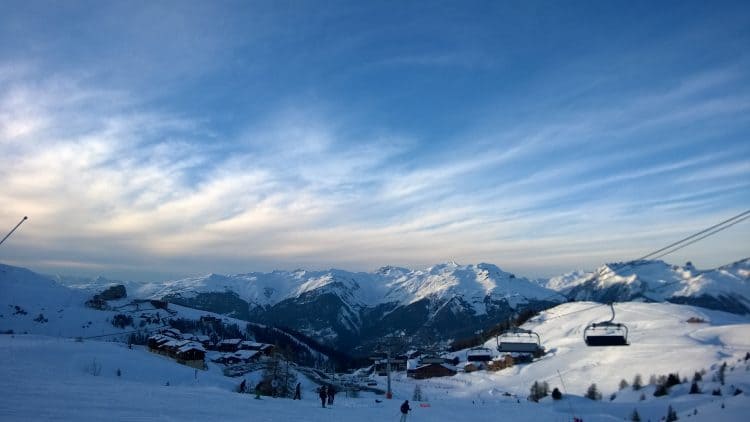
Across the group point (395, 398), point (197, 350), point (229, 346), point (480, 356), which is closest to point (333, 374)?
point (197, 350)

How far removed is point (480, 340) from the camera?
541 ft

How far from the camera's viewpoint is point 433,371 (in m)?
110

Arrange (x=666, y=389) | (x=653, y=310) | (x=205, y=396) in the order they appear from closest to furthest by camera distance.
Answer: (x=205, y=396) → (x=666, y=389) → (x=653, y=310)

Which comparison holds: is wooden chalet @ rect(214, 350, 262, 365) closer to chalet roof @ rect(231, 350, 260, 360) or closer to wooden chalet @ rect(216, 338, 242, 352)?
chalet roof @ rect(231, 350, 260, 360)

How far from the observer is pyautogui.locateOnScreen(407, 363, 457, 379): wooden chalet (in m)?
108

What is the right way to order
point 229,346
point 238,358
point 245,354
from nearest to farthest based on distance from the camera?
point 238,358
point 245,354
point 229,346

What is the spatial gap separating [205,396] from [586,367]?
61051 mm

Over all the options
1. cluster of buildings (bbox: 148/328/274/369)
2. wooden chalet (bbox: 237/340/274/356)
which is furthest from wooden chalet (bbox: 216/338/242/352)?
wooden chalet (bbox: 237/340/274/356)

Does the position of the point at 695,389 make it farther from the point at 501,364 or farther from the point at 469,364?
the point at 469,364

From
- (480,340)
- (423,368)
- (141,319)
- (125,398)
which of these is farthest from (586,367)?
(141,319)

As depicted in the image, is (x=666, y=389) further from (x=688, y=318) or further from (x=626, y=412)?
(x=688, y=318)

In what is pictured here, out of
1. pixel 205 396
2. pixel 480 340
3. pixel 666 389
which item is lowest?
pixel 480 340

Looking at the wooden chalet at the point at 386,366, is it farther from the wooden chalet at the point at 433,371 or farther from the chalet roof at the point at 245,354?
the chalet roof at the point at 245,354

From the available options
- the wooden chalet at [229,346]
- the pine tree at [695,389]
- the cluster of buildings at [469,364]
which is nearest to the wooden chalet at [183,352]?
the wooden chalet at [229,346]
